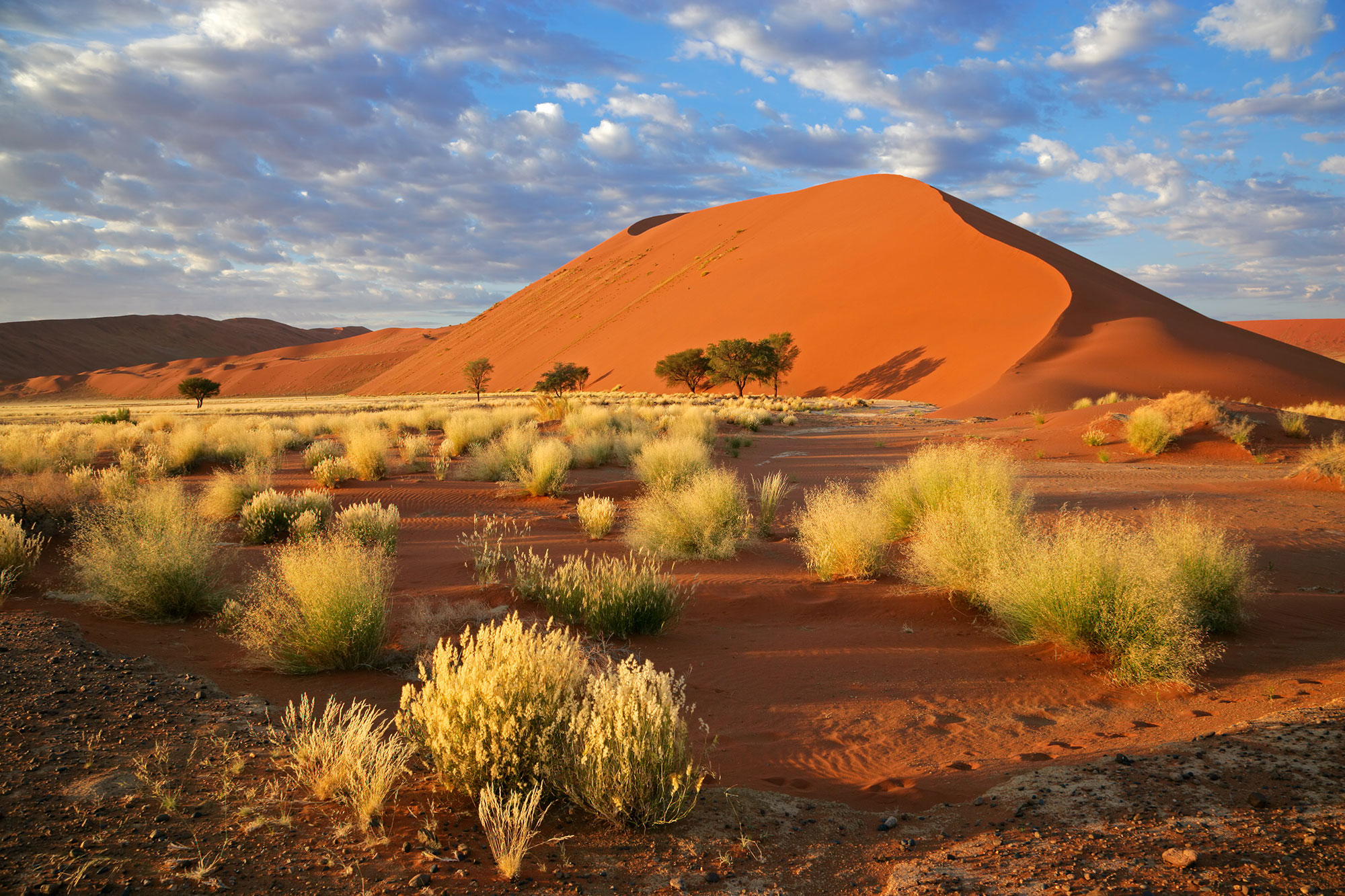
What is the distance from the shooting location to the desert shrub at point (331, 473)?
13.8 m

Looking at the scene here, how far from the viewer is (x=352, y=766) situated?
3439 millimetres

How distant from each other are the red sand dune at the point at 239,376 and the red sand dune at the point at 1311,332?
13295 cm

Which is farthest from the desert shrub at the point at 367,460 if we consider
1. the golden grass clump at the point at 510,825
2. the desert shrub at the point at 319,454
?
the golden grass clump at the point at 510,825

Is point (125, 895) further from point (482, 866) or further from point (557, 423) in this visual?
point (557, 423)

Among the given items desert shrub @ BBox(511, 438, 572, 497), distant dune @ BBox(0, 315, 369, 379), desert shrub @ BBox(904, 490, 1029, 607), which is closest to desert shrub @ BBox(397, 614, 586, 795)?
desert shrub @ BBox(904, 490, 1029, 607)

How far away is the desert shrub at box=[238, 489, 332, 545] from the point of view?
32.6 ft

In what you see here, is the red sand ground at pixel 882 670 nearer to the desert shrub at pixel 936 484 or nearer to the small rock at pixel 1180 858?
the small rock at pixel 1180 858

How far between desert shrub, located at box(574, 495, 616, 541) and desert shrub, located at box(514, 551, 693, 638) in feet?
11.0

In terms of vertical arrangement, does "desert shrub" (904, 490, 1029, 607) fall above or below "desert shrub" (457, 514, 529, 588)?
above

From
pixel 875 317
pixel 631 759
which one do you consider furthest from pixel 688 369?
pixel 631 759

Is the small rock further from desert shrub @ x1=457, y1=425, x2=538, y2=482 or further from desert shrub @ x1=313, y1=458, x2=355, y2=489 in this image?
desert shrub @ x1=313, y1=458, x2=355, y2=489

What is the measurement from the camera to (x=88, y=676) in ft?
16.4

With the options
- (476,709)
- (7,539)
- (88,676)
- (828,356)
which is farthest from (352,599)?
(828,356)

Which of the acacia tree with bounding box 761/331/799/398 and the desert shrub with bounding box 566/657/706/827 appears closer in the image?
the desert shrub with bounding box 566/657/706/827
